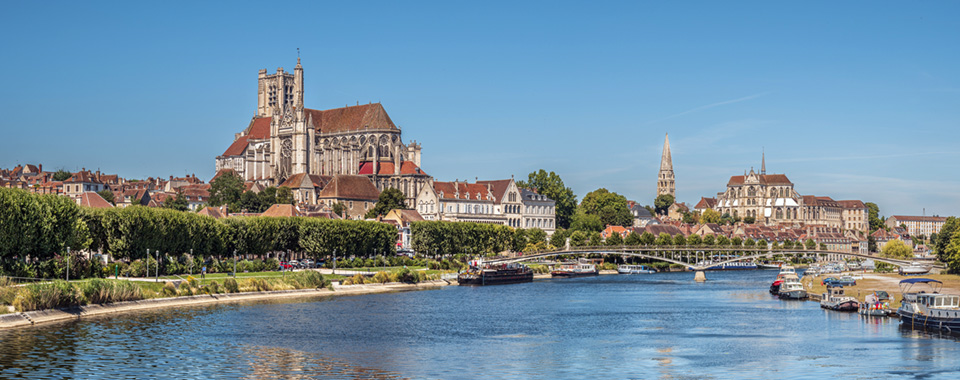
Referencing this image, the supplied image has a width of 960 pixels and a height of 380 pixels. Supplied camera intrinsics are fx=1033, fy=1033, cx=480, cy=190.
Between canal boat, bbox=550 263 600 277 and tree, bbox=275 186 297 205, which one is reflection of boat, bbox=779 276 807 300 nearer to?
canal boat, bbox=550 263 600 277

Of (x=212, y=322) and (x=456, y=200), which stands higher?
(x=456, y=200)

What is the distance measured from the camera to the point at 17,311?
180 ft

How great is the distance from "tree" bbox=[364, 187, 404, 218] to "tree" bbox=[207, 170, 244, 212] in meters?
26.8

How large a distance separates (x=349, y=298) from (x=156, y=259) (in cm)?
1544

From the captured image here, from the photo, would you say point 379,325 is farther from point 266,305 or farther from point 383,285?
point 383,285

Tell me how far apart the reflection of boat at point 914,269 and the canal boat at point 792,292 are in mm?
34775

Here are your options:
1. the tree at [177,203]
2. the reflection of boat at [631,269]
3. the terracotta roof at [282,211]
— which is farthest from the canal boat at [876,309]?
the tree at [177,203]

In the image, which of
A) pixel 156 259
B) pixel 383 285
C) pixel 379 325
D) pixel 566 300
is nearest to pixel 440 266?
pixel 383 285

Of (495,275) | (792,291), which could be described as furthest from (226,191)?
(792,291)

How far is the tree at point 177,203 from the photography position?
549 feet

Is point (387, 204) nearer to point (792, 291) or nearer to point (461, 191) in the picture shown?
point (461, 191)

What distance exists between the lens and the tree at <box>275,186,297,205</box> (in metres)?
176

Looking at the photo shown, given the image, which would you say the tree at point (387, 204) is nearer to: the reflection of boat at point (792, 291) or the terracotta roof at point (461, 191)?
the terracotta roof at point (461, 191)

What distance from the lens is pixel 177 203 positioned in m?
173
